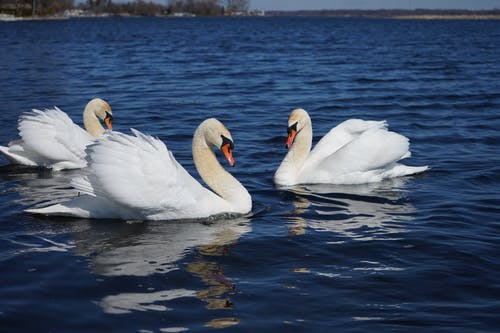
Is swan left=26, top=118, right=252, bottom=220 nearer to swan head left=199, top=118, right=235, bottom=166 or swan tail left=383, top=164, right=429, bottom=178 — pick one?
swan head left=199, top=118, right=235, bottom=166

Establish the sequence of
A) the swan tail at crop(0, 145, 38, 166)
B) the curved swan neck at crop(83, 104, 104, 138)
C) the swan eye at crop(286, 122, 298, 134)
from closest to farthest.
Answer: the swan eye at crop(286, 122, 298, 134), the swan tail at crop(0, 145, 38, 166), the curved swan neck at crop(83, 104, 104, 138)

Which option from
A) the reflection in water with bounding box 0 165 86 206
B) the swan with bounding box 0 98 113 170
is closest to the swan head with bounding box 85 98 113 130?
the swan with bounding box 0 98 113 170

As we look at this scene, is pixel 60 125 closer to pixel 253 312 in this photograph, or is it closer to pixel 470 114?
Answer: pixel 253 312

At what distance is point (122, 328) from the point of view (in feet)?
17.8

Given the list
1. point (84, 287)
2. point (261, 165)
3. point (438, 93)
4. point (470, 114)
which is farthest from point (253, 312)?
point (438, 93)

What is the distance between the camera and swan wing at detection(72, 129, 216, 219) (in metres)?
7.52

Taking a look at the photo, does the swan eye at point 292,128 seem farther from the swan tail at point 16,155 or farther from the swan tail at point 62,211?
the swan tail at point 16,155

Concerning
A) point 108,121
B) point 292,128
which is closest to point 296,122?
point 292,128

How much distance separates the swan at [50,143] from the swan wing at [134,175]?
9.66ft

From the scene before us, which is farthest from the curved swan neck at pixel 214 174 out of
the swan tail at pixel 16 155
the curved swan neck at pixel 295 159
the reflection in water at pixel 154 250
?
the swan tail at pixel 16 155

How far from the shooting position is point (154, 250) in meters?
7.16

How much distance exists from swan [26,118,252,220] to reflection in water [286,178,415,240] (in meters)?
0.79

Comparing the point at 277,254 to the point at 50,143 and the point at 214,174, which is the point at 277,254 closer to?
the point at 214,174

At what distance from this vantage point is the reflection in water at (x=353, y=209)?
7.98m
